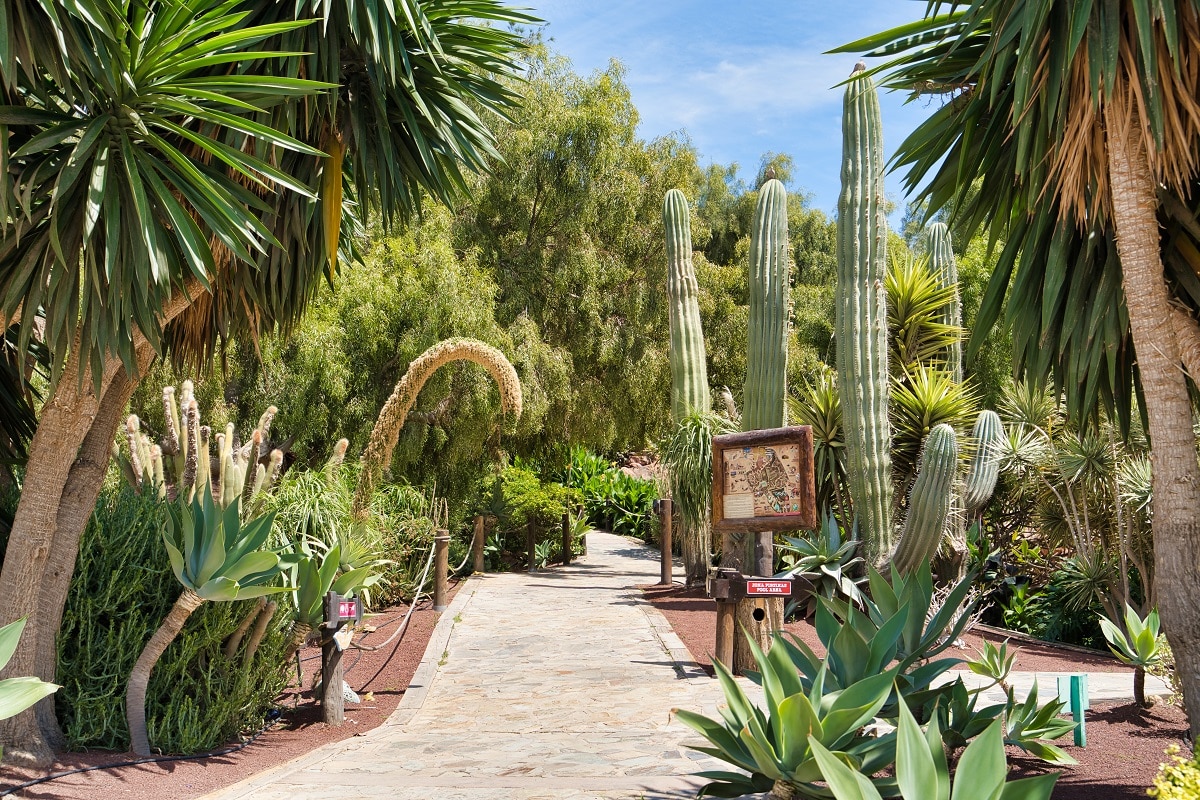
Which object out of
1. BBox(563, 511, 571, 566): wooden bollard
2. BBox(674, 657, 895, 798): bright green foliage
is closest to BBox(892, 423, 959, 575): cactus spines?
BBox(674, 657, 895, 798): bright green foliage

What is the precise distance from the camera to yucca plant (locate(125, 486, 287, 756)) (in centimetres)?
557

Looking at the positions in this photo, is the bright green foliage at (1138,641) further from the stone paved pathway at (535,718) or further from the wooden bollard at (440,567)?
the wooden bollard at (440,567)

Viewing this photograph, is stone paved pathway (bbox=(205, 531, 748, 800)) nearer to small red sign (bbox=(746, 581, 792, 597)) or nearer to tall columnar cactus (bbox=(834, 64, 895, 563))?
small red sign (bbox=(746, 581, 792, 597))

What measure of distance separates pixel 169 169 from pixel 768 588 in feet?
18.5

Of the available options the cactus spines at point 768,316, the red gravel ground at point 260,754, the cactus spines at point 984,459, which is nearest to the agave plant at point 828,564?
the cactus spines at point 768,316

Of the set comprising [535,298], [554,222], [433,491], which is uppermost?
[554,222]

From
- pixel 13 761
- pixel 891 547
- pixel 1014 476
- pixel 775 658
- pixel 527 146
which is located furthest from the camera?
pixel 527 146

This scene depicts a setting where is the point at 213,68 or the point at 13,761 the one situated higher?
the point at 213,68

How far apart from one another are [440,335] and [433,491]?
2.48 meters

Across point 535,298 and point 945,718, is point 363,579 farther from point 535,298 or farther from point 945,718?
point 535,298

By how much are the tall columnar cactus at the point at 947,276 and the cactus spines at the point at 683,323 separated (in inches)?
145

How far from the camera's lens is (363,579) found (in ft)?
25.5

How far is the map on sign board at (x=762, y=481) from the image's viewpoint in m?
8.20

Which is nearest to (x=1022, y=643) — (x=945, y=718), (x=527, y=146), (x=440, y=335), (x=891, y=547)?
(x=891, y=547)
